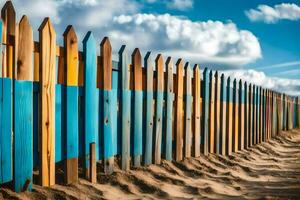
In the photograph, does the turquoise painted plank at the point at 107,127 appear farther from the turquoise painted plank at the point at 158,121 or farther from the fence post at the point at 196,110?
the fence post at the point at 196,110

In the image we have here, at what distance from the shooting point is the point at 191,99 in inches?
270

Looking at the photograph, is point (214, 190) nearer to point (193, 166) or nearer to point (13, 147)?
point (193, 166)

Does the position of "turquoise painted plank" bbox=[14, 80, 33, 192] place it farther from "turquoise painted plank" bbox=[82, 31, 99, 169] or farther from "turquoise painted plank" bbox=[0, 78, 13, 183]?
"turquoise painted plank" bbox=[82, 31, 99, 169]

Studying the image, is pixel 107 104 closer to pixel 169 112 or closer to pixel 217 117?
pixel 169 112

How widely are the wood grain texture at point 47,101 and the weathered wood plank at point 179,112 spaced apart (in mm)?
2692

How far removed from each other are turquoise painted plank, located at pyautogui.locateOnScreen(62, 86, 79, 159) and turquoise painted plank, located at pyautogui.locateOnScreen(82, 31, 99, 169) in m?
0.13

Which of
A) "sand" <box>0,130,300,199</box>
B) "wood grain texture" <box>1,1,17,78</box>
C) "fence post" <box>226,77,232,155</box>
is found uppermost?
"wood grain texture" <box>1,1,17,78</box>

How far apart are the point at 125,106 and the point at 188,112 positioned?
6.16 feet

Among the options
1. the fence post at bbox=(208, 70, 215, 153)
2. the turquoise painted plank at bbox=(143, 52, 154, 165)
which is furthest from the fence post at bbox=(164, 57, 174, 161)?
the fence post at bbox=(208, 70, 215, 153)

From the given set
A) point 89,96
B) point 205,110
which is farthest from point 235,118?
point 89,96

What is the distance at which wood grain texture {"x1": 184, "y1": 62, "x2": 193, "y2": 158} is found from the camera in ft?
21.6

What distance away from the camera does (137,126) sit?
17.5ft

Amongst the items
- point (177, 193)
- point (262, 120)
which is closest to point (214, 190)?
point (177, 193)

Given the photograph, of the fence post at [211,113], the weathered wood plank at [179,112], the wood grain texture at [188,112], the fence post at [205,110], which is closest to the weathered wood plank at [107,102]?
the weathered wood plank at [179,112]
